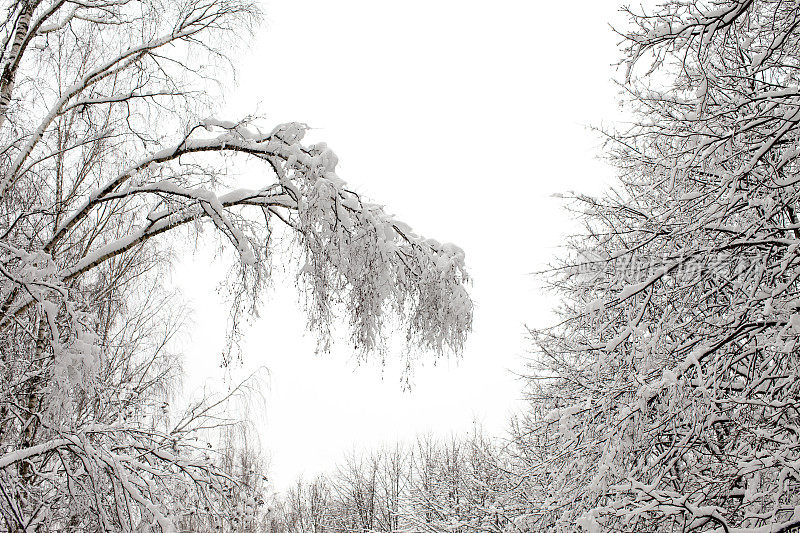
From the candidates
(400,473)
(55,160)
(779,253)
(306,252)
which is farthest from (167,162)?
(400,473)

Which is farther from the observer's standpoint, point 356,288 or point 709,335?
point 709,335

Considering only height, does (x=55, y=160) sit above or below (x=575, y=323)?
above

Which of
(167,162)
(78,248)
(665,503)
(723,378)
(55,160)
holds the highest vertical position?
(55,160)

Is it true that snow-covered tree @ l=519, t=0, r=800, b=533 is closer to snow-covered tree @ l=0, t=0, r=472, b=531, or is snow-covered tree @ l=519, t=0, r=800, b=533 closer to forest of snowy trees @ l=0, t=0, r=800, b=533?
forest of snowy trees @ l=0, t=0, r=800, b=533

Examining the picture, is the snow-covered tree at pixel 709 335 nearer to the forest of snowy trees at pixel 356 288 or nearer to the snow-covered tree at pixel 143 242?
the forest of snowy trees at pixel 356 288

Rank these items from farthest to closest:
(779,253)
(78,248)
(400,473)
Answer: (400,473)
(78,248)
(779,253)

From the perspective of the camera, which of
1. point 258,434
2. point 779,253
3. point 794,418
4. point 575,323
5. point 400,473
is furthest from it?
point 400,473

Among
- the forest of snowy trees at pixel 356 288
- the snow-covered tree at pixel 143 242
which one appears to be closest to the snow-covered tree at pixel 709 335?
the forest of snowy trees at pixel 356 288

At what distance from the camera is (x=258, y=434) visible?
644cm

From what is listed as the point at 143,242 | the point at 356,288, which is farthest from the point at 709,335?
the point at 143,242

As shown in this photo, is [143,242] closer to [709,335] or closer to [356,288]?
[356,288]

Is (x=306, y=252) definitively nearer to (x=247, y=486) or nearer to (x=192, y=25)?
(x=247, y=486)

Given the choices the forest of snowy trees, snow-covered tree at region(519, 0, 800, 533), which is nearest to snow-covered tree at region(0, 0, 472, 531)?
the forest of snowy trees

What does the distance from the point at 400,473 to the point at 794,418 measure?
75.2 ft
